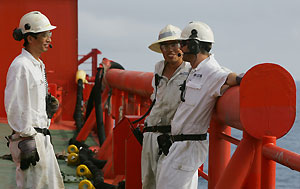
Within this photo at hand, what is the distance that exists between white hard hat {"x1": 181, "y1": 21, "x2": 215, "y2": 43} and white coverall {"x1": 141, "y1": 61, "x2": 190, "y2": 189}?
756 millimetres

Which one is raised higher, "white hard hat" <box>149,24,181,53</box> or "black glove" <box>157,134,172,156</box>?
"white hard hat" <box>149,24,181,53</box>

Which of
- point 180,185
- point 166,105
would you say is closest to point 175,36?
point 166,105

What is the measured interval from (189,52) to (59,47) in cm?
977

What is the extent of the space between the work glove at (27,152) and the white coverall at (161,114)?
91 cm

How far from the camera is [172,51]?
4.41m

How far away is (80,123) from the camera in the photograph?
1153cm

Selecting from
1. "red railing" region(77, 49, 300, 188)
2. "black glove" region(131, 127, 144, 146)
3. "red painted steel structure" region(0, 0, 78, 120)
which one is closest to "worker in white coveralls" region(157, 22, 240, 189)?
"red railing" region(77, 49, 300, 188)

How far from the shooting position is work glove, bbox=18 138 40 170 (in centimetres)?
406

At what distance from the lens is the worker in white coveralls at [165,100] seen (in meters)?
4.38

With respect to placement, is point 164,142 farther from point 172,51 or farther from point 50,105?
point 50,105

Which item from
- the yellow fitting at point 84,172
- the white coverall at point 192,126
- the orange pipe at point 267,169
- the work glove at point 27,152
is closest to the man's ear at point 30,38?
the work glove at point 27,152

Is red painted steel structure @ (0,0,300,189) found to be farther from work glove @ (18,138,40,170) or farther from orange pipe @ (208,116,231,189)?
work glove @ (18,138,40,170)

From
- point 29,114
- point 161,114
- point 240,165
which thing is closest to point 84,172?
point 161,114

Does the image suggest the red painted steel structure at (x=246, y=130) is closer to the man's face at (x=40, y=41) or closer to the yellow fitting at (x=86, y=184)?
the yellow fitting at (x=86, y=184)
